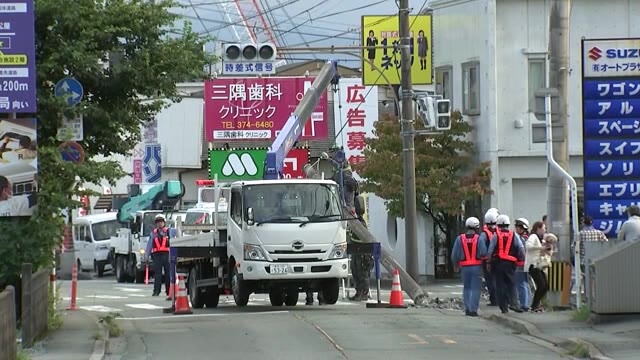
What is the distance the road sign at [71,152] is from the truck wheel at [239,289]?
5310 mm

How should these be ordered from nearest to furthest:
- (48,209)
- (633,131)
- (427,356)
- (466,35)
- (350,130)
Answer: (427,356)
(48,209)
(633,131)
(466,35)
(350,130)

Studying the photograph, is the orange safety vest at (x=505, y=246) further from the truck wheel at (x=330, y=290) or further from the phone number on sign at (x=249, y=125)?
the phone number on sign at (x=249, y=125)

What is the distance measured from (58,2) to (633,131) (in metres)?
9.99

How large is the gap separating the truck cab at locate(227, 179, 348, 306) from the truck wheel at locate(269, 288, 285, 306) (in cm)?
84

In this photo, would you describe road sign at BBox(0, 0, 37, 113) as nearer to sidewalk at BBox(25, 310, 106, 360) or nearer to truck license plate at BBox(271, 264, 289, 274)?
sidewalk at BBox(25, 310, 106, 360)

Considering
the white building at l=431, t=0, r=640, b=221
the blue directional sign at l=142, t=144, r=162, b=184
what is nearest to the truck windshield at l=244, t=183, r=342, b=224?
the white building at l=431, t=0, r=640, b=221

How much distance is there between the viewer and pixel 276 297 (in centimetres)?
2405

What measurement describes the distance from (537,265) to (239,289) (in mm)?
5768

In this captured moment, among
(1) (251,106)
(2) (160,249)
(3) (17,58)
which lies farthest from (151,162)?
(3) (17,58)

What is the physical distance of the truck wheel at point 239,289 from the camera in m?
22.1

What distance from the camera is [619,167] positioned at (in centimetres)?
1989

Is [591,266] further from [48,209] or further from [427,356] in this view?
[48,209]

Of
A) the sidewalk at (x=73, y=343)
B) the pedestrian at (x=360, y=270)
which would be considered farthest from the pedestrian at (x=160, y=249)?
the sidewalk at (x=73, y=343)

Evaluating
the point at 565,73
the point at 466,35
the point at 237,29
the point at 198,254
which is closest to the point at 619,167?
the point at 565,73
